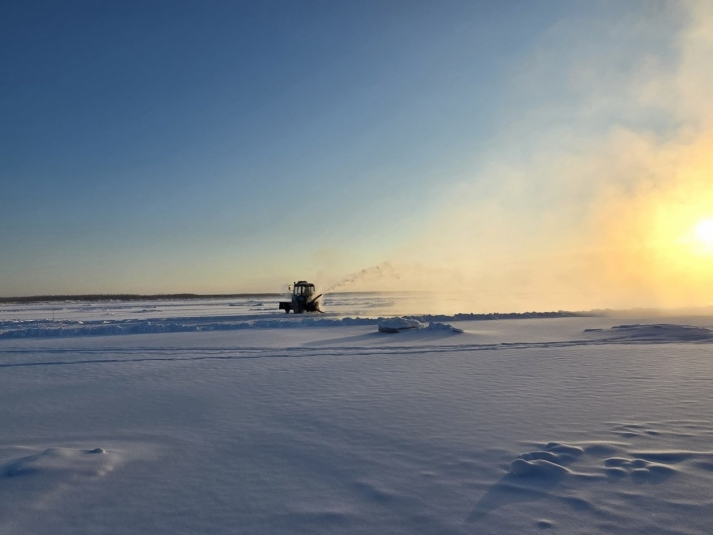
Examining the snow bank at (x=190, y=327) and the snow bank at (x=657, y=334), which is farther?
the snow bank at (x=190, y=327)

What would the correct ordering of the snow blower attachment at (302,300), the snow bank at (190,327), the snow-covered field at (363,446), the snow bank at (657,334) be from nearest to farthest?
1. the snow-covered field at (363,446)
2. the snow bank at (657,334)
3. the snow bank at (190,327)
4. the snow blower attachment at (302,300)

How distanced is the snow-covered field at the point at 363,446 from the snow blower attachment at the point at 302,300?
71.0 ft

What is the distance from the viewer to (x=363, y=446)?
200 inches

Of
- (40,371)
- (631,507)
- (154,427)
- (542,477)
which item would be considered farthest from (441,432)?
(40,371)

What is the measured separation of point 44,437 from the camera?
5.65 m

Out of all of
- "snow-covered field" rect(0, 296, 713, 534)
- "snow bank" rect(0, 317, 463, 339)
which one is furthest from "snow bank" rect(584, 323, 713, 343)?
"snow bank" rect(0, 317, 463, 339)

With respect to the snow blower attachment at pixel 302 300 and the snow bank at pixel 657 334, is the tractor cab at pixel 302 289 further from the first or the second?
the snow bank at pixel 657 334

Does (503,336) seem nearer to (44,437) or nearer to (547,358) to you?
(547,358)

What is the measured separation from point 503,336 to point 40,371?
13.5 m

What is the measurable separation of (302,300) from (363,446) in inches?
1116

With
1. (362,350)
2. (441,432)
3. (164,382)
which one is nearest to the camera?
(441,432)

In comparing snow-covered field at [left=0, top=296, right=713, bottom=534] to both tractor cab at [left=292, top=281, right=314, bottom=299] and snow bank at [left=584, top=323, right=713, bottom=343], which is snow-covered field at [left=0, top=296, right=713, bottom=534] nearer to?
snow bank at [left=584, top=323, right=713, bottom=343]

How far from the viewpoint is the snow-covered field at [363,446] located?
3.53m

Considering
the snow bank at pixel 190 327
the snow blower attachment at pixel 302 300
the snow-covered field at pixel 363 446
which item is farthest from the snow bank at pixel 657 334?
the snow blower attachment at pixel 302 300
